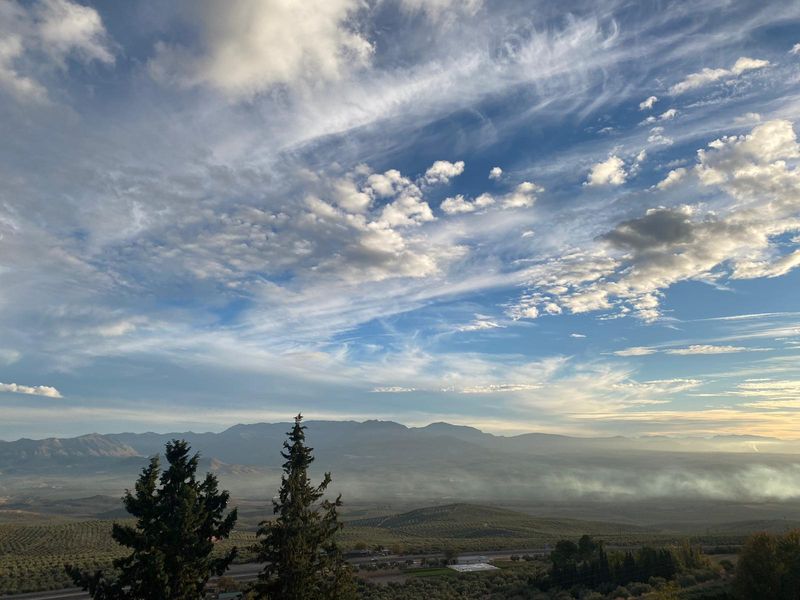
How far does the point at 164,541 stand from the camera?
979 inches

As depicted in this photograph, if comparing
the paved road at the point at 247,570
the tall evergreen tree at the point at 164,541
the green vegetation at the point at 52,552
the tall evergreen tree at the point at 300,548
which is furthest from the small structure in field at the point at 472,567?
the tall evergreen tree at the point at 164,541

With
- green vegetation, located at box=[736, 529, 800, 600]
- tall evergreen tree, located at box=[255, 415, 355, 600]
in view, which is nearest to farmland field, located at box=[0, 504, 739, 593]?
tall evergreen tree, located at box=[255, 415, 355, 600]

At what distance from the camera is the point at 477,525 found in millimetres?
139500

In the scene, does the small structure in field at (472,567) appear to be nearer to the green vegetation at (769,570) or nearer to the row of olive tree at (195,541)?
the green vegetation at (769,570)

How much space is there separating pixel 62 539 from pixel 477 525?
3839 inches

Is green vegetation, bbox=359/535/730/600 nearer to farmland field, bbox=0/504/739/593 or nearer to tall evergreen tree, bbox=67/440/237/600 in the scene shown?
farmland field, bbox=0/504/739/593

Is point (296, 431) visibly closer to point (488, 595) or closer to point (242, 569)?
point (488, 595)

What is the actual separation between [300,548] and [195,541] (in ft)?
17.1

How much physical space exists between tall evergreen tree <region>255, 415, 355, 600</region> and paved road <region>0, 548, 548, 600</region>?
36.2 meters

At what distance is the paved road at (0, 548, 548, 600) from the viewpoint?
177ft

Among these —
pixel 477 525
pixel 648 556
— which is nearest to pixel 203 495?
pixel 648 556

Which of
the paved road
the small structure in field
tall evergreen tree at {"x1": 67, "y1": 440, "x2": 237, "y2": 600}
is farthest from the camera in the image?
the small structure in field

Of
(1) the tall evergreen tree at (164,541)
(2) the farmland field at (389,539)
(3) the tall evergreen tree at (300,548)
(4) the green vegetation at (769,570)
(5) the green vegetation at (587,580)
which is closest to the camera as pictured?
(1) the tall evergreen tree at (164,541)

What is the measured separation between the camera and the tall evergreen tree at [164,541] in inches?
948
